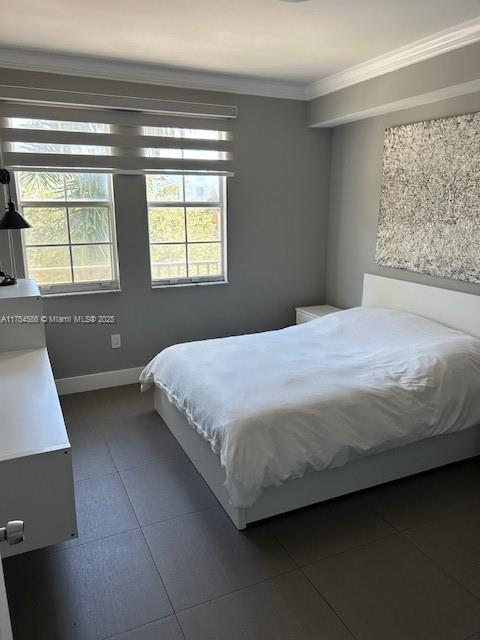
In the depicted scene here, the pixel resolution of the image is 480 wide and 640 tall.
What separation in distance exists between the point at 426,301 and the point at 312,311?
1.15m

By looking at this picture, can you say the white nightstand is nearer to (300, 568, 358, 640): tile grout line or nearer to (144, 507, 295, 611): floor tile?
(144, 507, 295, 611): floor tile

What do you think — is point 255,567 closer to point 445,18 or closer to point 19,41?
point 445,18

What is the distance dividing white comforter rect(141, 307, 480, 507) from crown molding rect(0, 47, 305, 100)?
2040mm

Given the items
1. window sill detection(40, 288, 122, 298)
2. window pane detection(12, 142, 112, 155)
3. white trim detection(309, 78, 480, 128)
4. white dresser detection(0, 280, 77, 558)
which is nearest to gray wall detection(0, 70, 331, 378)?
window sill detection(40, 288, 122, 298)

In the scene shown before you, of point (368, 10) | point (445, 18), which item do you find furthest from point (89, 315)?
point (445, 18)

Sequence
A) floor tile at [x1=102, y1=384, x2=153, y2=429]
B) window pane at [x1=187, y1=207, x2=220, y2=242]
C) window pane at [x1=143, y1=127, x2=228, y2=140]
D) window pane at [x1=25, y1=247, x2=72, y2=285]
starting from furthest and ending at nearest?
window pane at [x1=187, y1=207, x2=220, y2=242] → window pane at [x1=143, y1=127, x2=228, y2=140] → window pane at [x1=25, y1=247, x2=72, y2=285] → floor tile at [x1=102, y1=384, x2=153, y2=429]

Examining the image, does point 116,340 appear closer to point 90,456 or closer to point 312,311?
point 90,456

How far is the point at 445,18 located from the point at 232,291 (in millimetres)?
2513

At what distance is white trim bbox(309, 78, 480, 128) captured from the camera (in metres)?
2.92

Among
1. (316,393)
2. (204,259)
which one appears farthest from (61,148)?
(316,393)

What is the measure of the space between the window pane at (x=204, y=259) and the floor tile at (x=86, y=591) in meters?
2.46

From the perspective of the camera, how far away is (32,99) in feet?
10.7

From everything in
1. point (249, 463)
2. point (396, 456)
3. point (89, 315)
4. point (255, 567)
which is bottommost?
point (255, 567)

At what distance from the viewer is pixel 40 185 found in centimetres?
354
